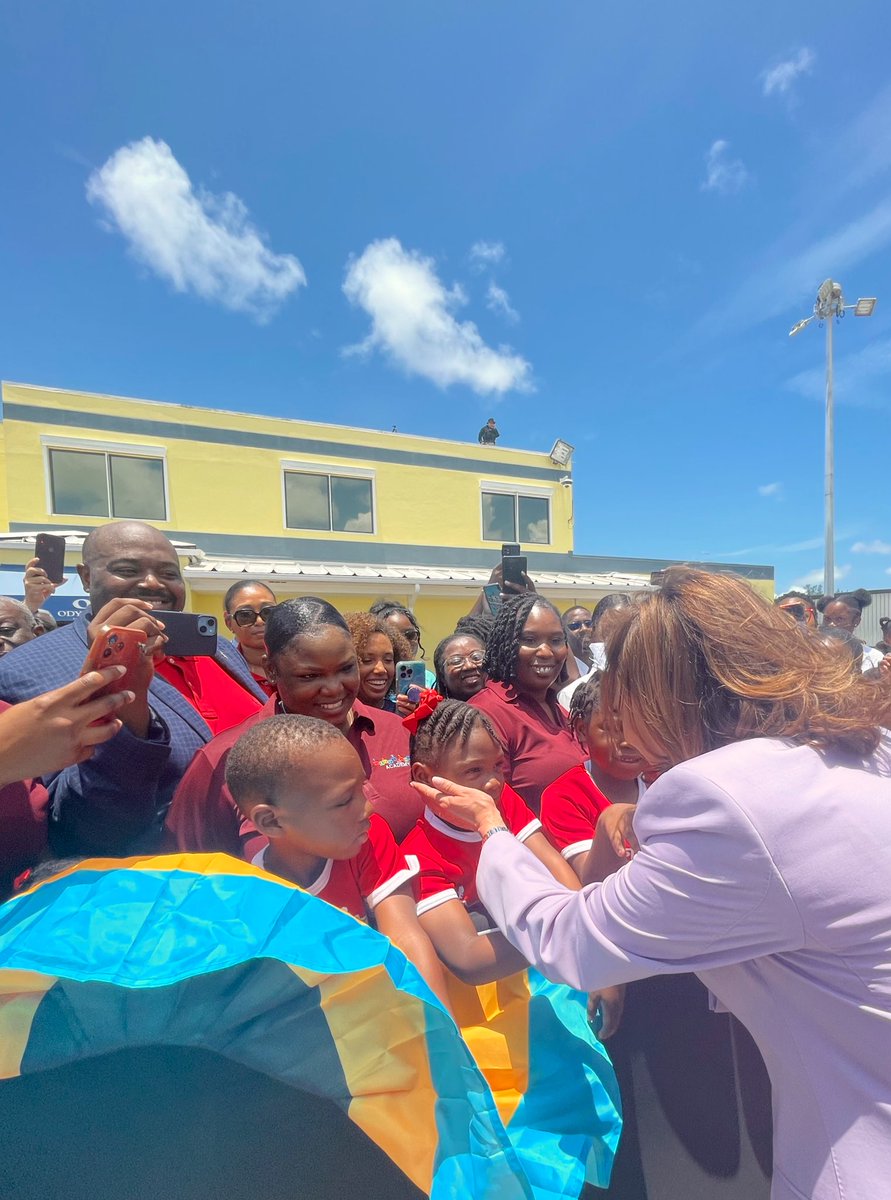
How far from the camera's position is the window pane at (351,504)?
46.4 feet

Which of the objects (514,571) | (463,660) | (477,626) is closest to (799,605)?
(514,571)

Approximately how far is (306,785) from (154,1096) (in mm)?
634

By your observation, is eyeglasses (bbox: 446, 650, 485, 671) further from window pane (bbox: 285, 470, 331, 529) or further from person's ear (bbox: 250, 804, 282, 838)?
window pane (bbox: 285, 470, 331, 529)

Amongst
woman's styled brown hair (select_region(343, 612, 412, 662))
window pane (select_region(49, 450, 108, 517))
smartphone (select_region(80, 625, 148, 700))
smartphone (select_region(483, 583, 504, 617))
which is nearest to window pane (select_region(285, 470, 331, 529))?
window pane (select_region(49, 450, 108, 517))

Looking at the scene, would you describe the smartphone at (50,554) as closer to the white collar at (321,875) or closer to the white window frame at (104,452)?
the white collar at (321,875)

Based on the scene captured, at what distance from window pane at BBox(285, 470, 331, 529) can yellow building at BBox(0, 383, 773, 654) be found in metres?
0.03

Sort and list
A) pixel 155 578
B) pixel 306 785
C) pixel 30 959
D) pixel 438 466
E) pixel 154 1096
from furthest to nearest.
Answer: pixel 438 466 → pixel 155 578 → pixel 306 785 → pixel 154 1096 → pixel 30 959

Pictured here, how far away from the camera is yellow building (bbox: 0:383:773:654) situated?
11125 mm

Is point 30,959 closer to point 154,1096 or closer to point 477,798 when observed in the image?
point 154,1096

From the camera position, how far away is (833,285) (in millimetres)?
13250

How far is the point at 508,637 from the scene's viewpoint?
311 cm

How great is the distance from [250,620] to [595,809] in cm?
255

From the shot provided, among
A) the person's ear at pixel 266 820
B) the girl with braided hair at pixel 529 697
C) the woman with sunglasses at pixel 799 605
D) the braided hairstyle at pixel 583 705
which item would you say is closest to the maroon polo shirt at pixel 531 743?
the girl with braided hair at pixel 529 697

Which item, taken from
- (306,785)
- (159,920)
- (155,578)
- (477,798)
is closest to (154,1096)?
(159,920)
